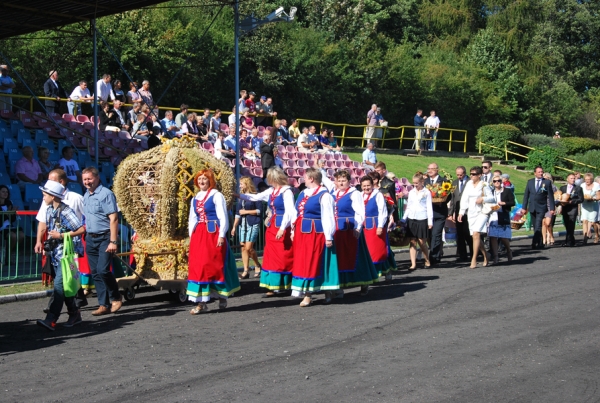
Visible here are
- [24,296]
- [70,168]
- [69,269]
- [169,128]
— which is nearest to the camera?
[69,269]

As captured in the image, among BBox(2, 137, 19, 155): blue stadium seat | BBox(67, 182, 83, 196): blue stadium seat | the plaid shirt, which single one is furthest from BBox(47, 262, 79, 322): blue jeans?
BBox(2, 137, 19, 155): blue stadium seat

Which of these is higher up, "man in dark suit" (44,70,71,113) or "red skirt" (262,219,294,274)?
"man in dark suit" (44,70,71,113)

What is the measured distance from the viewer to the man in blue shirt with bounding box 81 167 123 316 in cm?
1131

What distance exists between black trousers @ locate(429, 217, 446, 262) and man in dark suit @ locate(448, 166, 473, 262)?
1.77ft

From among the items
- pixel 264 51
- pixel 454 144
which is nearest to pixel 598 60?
pixel 454 144

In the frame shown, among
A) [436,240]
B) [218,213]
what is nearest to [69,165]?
[218,213]

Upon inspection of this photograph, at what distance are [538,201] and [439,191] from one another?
469cm

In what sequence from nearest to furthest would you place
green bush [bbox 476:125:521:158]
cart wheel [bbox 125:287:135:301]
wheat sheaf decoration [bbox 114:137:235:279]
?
wheat sheaf decoration [bbox 114:137:235:279]
cart wheel [bbox 125:287:135:301]
green bush [bbox 476:125:521:158]

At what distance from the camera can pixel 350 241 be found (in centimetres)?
1281

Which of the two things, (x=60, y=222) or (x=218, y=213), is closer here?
(x=60, y=222)

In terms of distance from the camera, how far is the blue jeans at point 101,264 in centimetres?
1131

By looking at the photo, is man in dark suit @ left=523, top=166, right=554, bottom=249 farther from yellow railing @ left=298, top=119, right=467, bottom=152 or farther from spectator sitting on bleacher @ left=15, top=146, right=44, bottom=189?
yellow railing @ left=298, top=119, right=467, bottom=152

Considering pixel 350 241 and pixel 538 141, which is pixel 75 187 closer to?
pixel 350 241

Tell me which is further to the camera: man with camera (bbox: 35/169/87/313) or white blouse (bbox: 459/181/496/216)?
white blouse (bbox: 459/181/496/216)
